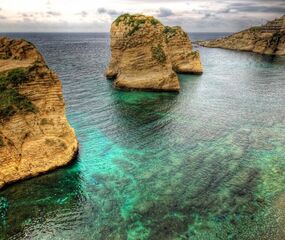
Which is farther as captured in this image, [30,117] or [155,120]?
[155,120]

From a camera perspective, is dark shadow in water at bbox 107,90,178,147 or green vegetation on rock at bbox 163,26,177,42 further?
green vegetation on rock at bbox 163,26,177,42

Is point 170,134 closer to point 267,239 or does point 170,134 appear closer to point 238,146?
point 238,146

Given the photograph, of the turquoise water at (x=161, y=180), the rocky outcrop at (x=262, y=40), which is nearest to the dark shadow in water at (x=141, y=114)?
the turquoise water at (x=161, y=180)

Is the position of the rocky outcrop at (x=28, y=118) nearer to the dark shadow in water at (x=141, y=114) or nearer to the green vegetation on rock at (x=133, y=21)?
the dark shadow in water at (x=141, y=114)

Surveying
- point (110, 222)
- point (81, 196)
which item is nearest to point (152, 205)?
point (110, 222)

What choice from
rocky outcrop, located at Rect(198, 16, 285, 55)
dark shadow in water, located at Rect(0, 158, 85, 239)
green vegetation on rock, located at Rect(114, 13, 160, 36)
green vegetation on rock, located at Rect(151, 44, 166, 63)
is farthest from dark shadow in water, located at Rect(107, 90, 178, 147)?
rocky outcrop, located at Rect(198, 16, 285, 55)

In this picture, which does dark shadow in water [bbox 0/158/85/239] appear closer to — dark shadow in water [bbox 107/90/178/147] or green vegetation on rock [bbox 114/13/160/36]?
dark shadow in water [bbox 107/90/178/147]

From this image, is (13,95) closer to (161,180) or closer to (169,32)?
(161,180)
